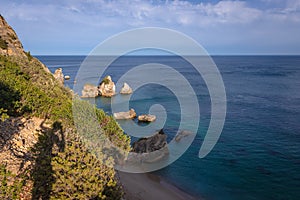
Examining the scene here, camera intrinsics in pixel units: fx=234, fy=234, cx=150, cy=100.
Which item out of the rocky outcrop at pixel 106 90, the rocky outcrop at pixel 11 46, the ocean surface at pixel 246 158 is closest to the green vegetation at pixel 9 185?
the rocky outcrop at pixel 11 46

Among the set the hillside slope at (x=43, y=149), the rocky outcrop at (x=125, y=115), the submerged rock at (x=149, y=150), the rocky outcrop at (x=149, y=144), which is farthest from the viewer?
the rocky outcrop at (x=125, y=115)

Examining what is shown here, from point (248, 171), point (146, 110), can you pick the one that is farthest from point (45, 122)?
point (146, 110)

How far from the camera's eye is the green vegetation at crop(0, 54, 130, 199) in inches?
332

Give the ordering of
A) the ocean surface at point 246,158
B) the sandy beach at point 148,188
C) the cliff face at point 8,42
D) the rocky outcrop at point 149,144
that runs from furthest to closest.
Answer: the rocky outcrop at point 149,144, the ocean surface at point 246,158, the cliff face at point 8,42, the sandy beach at point 148,188

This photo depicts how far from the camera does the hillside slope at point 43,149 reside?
27.6ft

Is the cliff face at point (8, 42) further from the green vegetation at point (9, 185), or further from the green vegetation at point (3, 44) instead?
the green vegetation at point (9, 185)

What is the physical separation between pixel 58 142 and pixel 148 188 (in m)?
10.6

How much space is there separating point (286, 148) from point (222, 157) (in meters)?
7.78

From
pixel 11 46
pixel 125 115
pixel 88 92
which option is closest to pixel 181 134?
pixel 125 115

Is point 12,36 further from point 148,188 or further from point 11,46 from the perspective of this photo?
point 148,188

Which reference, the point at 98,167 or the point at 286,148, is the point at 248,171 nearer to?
the point at 286,148

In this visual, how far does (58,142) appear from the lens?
410 inches

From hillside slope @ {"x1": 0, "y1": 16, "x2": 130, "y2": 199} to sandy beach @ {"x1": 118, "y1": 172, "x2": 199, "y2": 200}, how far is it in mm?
4618

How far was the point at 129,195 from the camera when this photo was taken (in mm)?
15945
